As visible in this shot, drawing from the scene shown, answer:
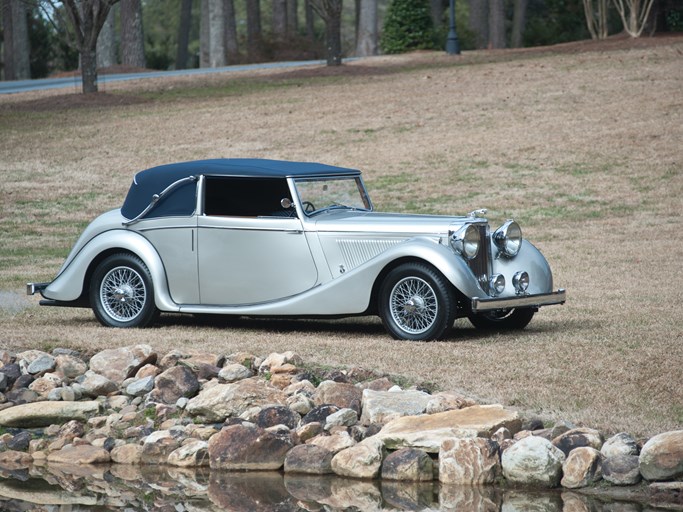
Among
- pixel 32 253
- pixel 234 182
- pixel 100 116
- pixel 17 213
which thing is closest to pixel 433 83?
pixel 100 116

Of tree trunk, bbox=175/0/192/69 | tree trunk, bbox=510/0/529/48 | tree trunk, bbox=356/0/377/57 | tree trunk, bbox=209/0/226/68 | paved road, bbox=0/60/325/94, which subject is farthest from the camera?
tree trunk, bbox=175/0/192/69

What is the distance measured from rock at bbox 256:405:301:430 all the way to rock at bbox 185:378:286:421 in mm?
286

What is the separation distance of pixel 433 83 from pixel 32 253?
1490cm

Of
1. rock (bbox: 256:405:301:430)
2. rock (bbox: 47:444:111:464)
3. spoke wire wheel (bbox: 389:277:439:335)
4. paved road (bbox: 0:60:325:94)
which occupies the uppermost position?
paved road (bbox: 0:60:325:94)

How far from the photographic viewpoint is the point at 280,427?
7656 millimetres

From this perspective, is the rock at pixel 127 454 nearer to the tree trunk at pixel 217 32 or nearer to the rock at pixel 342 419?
the rock at pixel 342 419

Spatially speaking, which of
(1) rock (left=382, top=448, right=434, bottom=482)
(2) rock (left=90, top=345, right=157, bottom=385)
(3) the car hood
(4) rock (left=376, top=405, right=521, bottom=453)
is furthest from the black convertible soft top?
(1) rock (left=382, top=448, right=434, bottom=482)

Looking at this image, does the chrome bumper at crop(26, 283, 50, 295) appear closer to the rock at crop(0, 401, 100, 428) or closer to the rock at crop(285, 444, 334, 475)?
the rock at crop(0, 401, 100, 428)

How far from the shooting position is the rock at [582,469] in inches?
263

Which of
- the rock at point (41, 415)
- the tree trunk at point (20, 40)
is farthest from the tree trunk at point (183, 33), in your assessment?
the rock at point (41, 415)

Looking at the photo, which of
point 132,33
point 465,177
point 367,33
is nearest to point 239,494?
point 465,177

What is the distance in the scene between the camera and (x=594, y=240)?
1695 cm

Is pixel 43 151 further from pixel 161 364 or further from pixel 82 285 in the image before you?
pixel 161 364

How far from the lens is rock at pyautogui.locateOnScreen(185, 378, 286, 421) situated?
8.11 meters
